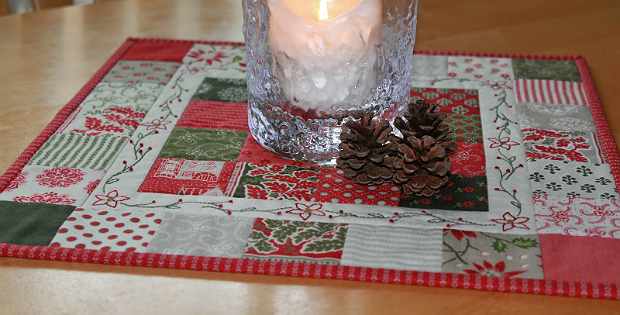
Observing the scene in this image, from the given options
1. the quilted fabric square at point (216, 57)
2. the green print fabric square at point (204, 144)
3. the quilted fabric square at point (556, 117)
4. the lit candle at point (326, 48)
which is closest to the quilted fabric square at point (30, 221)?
the green print fabric square at point (204, 144)

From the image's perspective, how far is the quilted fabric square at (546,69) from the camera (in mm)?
895

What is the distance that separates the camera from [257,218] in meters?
0.61

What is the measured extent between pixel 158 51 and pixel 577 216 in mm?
602

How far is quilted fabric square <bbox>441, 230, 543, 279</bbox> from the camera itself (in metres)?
0.54

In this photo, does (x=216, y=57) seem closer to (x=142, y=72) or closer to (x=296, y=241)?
(x=142, y=72)

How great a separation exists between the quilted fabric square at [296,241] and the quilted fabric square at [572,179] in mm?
203

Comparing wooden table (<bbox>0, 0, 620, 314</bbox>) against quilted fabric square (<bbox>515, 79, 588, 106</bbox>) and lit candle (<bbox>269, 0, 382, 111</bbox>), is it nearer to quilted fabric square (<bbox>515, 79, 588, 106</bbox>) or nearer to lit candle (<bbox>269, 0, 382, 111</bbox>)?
quilted fabric square (<bbox>515, 79, 588, 106</bbox>)

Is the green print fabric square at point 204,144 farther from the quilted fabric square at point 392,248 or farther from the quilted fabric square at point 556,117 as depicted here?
the quilted fabric square at point 556,117

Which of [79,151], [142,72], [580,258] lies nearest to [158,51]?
[142,72]

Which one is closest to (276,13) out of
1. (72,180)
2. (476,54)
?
(72,180)

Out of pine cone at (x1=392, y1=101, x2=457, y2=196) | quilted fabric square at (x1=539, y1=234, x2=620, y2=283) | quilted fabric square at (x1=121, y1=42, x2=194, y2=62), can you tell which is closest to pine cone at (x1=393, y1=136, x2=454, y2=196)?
pine cone at (x1=392, y1=101, x2=457, y2=196)

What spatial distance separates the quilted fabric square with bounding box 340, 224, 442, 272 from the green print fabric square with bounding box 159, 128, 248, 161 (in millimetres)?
185

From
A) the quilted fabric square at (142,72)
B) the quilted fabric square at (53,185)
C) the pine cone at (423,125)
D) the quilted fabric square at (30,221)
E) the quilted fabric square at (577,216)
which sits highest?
the quilted fabric square at (142,72)

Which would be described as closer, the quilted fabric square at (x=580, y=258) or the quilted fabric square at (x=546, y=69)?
the quilted fabric square at (x=580, y=258)
